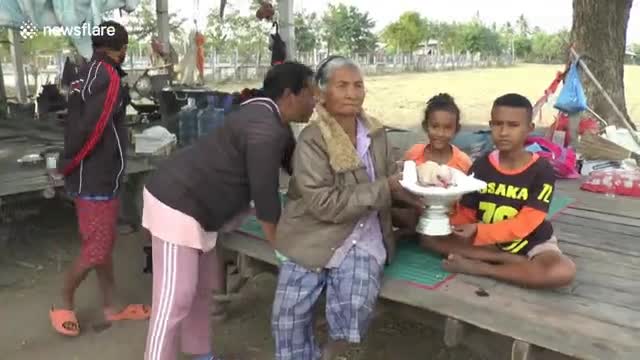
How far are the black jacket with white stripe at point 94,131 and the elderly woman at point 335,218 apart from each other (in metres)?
1.22

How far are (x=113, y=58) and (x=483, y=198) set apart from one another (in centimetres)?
200

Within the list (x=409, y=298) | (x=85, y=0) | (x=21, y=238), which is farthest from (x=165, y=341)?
(x=21, y=238)

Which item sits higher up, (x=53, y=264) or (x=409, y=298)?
(x=409, y=298)

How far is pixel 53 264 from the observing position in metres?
4.44

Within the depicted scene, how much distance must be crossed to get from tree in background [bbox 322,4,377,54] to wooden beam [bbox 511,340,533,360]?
3696 cm

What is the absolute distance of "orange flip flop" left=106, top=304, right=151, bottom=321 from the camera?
338 centimetres

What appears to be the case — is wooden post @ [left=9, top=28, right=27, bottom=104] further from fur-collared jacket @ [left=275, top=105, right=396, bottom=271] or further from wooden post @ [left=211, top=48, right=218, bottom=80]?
wooden post @ [left=211, top=48, right=218, bottom=80]

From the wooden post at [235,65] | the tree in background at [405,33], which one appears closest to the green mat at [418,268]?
the wooden post at [235,65]

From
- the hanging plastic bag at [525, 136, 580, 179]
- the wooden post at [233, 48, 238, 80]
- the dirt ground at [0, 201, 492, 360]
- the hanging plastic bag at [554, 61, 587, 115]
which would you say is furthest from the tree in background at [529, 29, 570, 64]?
the dirt ground at [0, 201, 492, 360]

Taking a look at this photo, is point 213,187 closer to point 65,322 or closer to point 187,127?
point 65,322

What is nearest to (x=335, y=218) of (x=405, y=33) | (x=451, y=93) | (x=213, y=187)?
(x=213, y=187)

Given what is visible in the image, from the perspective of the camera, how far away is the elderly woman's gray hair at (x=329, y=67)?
2186 millimetres

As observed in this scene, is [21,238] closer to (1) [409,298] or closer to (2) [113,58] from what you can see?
(2) [113,58]

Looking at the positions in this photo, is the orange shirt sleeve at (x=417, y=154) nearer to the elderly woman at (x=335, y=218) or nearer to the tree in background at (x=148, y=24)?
the elderly woman at (x=335, y=218)
